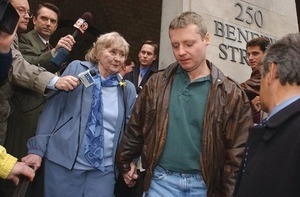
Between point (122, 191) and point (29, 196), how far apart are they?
24.7 inches

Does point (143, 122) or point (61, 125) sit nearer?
point (143, 122)

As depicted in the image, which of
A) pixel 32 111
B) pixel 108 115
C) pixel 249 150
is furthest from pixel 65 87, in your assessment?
pixel 249 150

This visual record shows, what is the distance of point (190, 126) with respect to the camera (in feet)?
8.47

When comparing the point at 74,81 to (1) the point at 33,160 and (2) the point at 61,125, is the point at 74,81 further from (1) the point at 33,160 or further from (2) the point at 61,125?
(1) the point at 33,160

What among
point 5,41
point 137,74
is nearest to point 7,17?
point 5,41

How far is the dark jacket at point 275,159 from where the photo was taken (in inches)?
66.9

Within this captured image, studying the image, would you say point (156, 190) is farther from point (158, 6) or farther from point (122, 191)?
point (158, 6)

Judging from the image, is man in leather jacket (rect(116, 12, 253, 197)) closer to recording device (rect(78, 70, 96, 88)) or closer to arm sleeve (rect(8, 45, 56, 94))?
recording device (rect(78, 70, 96, 88))

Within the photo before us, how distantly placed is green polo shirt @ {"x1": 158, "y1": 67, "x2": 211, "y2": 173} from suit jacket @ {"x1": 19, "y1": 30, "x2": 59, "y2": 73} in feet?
3.75

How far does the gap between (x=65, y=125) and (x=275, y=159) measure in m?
Result: 1.61

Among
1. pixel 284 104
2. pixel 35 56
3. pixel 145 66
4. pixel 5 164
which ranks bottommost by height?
pixel 5 164

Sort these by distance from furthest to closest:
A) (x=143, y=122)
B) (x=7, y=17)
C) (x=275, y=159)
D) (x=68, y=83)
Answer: (x=68, y=83), (x=143, y=122), (x=7, y=17), (x=275, y=159)

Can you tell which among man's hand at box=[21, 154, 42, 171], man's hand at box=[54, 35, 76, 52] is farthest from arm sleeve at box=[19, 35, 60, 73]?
man's hand at box=[21, 154, 42, 171]

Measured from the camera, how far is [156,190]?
2.57 metres
